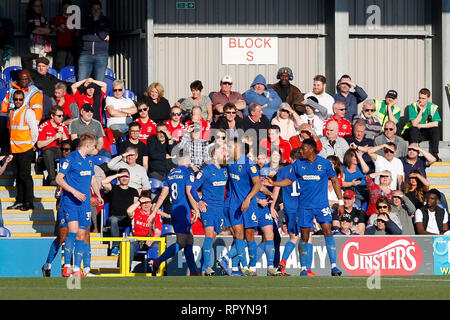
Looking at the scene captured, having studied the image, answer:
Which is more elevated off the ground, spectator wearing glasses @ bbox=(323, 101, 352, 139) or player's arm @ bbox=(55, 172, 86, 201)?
spectator wearing glasses @ bbox=(323, 101, 352, 139)

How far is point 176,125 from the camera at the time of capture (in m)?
18.8

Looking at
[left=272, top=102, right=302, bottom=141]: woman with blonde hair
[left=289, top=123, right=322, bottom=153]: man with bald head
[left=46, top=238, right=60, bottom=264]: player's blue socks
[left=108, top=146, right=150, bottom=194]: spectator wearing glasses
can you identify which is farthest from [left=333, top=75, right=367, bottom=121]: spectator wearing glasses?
[left=46, top=238, right=60, bottom=264]: player's blue socks

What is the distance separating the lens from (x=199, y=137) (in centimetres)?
1842

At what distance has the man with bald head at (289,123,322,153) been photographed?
18.2m

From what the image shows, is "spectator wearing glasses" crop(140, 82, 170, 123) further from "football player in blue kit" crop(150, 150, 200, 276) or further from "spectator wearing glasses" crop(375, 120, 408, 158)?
"spectator wearing glasses" crop(375, 120, 408, 158)

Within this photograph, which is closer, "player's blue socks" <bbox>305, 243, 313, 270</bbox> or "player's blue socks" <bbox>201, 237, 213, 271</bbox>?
"player's blue socks" <bbox>305, 243, 313, 270</bbox>

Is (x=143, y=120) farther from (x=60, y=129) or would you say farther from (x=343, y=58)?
(x=343, y=58)

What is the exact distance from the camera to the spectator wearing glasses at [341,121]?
1925 centimetres

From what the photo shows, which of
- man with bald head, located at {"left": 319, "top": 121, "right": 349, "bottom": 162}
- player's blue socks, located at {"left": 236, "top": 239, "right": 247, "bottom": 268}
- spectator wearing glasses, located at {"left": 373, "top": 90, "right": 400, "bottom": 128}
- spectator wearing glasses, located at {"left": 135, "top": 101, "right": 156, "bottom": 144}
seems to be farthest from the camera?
spectator wearing glasses, located at {"left": 373, "top": 90, "right": 400, "bottom": 128}

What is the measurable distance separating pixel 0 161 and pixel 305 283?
7550 mm

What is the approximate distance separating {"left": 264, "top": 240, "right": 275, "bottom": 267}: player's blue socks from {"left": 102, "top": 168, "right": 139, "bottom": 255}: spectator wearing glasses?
2770 millimetres

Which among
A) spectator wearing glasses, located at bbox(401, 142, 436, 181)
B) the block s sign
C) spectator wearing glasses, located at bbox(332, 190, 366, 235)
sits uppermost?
spectator wearing glasses, located at bbox(401, 142, 436, 181)

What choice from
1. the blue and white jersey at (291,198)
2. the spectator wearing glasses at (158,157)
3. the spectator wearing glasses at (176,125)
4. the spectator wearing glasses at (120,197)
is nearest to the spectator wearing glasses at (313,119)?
the spectator wearing glasses at (176,125)

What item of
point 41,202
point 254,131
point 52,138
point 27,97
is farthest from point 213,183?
point 27,97
